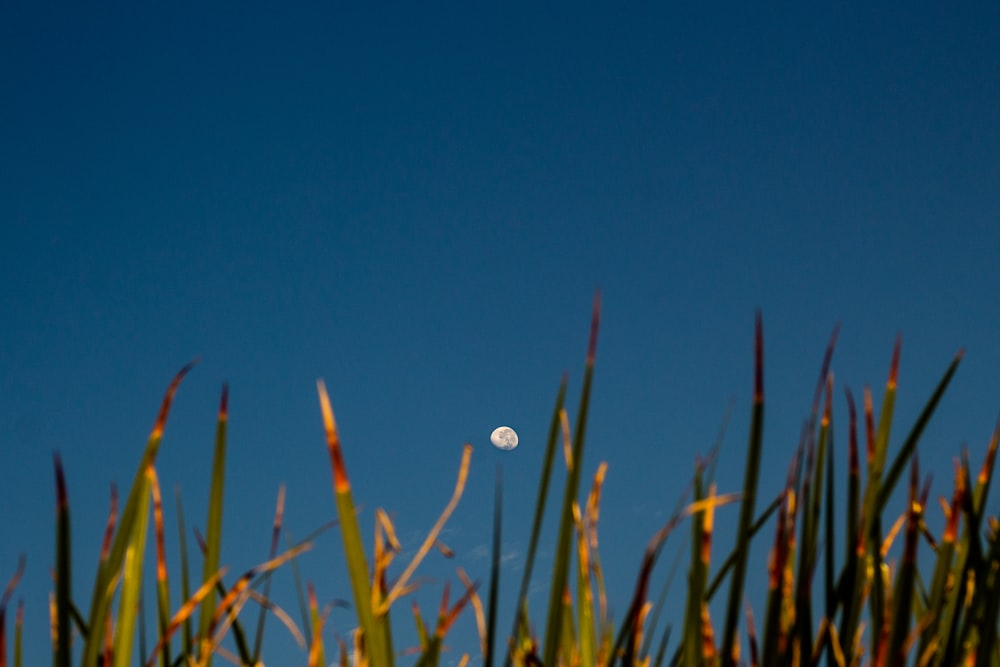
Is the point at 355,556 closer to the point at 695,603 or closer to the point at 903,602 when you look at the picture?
the point at 695,603

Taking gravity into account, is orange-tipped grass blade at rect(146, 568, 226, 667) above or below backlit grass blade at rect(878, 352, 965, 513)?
below

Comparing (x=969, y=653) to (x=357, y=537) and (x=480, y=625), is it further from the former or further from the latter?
(x=357, y=537)

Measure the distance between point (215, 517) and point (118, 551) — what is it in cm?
18

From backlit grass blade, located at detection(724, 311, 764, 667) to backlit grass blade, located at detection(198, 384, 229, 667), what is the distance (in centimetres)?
60

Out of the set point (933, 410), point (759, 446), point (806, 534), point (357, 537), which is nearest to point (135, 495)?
point (357, 537)

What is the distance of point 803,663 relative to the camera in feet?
3.71

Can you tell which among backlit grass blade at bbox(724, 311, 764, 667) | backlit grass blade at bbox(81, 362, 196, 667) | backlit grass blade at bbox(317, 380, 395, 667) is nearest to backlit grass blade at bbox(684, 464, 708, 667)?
backlit grass blade at bbox(724, 311, 764, 667)

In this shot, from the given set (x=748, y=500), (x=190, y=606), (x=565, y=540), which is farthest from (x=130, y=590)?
(x=748, y=500)

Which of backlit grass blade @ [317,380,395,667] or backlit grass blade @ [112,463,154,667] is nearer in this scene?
backlit grass blade @ [317,380,395,667]

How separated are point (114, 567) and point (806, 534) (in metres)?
0.79

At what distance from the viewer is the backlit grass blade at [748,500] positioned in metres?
0.96

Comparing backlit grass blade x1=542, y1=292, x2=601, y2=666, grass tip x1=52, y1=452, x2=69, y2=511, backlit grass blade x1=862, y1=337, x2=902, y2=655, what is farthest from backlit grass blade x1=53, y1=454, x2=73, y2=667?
backlit grass blade x1=862, y1=337, x2=902, y2=655

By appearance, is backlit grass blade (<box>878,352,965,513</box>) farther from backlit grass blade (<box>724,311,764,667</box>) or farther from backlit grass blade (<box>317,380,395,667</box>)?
backlit grass blade (<box>317,380,395,667</box>)

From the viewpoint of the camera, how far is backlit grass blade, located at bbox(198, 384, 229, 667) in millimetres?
1178
